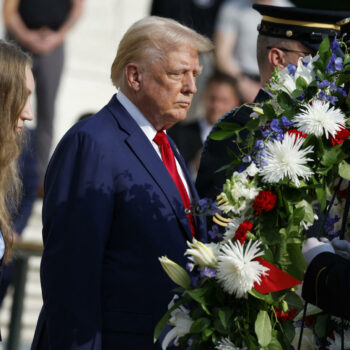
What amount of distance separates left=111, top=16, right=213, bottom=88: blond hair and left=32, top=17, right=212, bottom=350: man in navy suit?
0.31 m

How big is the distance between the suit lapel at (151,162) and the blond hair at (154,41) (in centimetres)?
23

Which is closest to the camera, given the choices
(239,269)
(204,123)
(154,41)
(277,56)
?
(239,269)

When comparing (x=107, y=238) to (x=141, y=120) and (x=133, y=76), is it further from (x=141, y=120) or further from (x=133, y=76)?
(x=133, y=76)

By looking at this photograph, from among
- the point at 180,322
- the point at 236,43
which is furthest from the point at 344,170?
the point at 236,43

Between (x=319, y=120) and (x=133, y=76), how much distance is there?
101 cm

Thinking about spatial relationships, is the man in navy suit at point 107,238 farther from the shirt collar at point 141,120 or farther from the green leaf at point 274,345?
the green leaf at point 274,345

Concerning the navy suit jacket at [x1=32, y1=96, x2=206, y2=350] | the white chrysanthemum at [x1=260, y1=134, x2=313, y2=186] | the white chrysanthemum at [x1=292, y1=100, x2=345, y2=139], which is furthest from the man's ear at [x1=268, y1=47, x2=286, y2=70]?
the white chrysanthemum at [x1=260, y1=134, x2=313, y2=186]

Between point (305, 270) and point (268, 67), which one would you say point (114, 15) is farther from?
point (305, 270)

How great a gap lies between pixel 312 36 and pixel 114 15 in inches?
204

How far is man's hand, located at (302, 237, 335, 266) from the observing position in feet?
8.87

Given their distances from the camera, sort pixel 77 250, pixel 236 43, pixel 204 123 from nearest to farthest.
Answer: pixel 77 250
pixel 204 123
pixel 236 43

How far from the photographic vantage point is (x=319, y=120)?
273 cm

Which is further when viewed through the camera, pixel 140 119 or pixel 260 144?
pixel 140 119

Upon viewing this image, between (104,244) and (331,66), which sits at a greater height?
(331,66)
